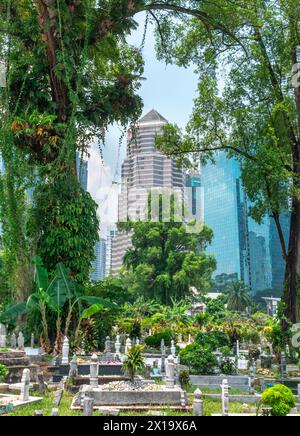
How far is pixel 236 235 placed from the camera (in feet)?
397

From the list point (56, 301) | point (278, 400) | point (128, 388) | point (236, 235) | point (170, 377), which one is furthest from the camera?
point (236, 235)

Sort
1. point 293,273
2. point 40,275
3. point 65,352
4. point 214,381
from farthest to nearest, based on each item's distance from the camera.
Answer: point 293,273 < point 40,275 < point 65,352 < point 214,381

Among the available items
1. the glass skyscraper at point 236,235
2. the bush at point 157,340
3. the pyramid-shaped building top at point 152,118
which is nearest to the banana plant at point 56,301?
the bush at point 157,340

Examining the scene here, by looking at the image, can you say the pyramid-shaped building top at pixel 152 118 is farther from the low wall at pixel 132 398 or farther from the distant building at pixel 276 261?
the low wall at pixel 132 398

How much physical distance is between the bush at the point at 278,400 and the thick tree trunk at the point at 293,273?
12361mm

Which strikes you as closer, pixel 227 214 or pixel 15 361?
pixel 15 361

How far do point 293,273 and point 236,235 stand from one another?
101 m

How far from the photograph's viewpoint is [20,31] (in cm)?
1920

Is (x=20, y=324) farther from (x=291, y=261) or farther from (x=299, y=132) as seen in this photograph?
(x=299, y=132)

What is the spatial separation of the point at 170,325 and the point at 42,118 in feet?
79.1

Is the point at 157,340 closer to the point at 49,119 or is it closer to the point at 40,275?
the point at 40,275

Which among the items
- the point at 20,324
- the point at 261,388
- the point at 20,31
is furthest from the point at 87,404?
the point at 20,31

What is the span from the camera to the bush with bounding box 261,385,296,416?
8.92m

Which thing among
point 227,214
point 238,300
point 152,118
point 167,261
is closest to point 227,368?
point 167,261
